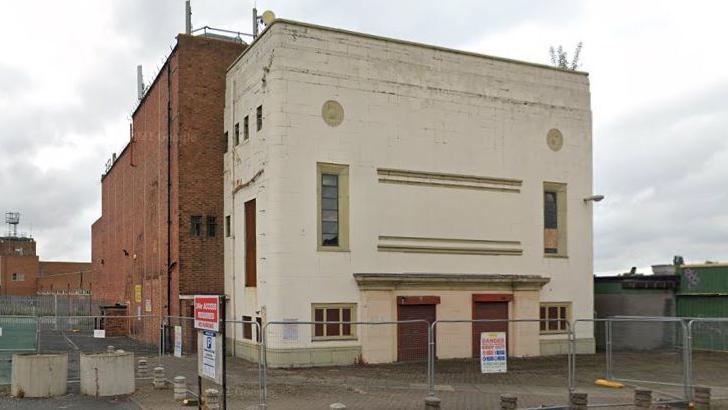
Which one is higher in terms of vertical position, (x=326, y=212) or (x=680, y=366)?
(x=326, y=212)

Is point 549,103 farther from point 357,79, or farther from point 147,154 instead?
point 147,154

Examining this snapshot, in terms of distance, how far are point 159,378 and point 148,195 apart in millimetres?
17259

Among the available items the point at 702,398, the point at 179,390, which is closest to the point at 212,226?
the point at 179,390

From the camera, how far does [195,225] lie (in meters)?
27.8

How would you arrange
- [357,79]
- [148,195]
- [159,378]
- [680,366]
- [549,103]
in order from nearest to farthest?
1. [159,378]
2. [680,366]
3. [357,79]
4. [549,103]
5. [148,195]

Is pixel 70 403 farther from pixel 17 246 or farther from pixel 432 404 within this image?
pixel 17 246

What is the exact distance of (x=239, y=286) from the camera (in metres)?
26.4

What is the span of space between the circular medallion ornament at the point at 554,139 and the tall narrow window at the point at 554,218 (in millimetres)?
1439

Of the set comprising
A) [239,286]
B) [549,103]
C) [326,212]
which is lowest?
[239,286]

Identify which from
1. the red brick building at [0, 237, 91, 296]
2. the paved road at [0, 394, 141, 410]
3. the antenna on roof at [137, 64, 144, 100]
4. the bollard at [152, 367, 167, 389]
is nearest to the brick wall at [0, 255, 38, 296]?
the red brick building at [0, 237, 91, 296]

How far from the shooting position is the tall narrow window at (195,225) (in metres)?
27.7

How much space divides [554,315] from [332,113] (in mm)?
11577

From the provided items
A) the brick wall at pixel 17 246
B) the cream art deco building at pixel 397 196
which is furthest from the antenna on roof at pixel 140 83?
the brick wall at pixel 17 246

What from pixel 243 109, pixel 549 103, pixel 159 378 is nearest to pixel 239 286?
pixel 243 109
